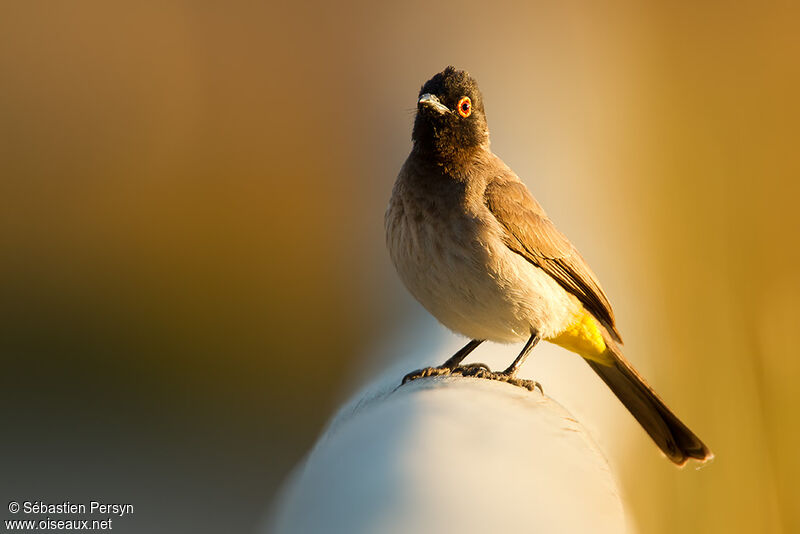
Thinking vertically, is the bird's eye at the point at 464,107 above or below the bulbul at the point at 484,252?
above

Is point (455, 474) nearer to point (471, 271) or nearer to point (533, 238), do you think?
point (471, 271)

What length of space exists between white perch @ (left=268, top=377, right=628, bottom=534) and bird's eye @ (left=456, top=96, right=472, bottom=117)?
1900mm

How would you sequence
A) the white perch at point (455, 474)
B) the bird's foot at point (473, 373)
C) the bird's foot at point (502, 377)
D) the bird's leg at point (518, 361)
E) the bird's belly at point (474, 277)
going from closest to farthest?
the white perch at point (455, 474) → the bird's foot at point (502, 377) → the bird's foot at point (473, 373) → the bird's leg at point (518, 361) → the bird's belly at point (474, 277)

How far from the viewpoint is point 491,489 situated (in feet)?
2.86

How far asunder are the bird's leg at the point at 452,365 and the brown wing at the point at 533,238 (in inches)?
18.4

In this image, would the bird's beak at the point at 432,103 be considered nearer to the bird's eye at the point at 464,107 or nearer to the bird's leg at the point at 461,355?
the bird's eye at the point at 464,107

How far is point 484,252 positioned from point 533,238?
9.5 inches

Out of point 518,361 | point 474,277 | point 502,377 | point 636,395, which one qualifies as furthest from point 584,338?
point 502,377

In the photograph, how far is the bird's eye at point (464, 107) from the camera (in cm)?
296

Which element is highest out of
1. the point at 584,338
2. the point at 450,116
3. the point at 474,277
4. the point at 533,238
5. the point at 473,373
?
the point at 450,116

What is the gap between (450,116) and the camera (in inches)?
118

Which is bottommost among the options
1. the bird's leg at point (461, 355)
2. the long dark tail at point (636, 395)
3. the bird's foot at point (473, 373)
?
the long dark tail at point (636, 395)

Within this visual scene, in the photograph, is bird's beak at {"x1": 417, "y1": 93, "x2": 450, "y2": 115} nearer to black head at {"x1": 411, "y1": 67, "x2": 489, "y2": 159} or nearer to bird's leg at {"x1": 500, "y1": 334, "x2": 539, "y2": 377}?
black head at {"x1": 411, "y1": 67, "x2": 489, "y2": 159}

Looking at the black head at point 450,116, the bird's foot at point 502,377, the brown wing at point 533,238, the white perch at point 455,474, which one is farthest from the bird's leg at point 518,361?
the black head at point 450,116
